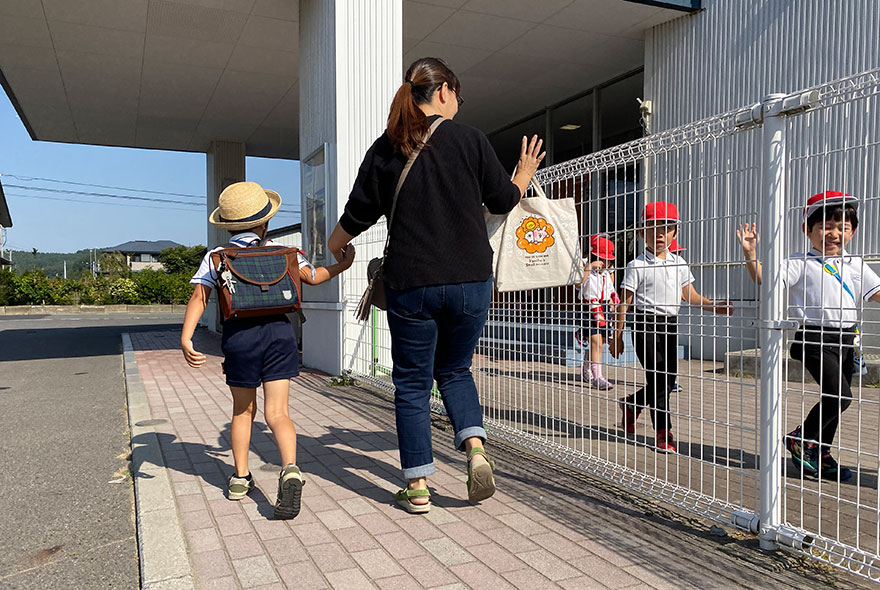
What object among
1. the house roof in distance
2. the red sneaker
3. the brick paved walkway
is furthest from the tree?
the red sneaker

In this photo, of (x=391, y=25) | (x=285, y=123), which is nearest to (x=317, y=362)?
(x=391, y=25)

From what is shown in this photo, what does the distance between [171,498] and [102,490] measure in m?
0.72

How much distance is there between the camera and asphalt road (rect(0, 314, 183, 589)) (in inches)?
105

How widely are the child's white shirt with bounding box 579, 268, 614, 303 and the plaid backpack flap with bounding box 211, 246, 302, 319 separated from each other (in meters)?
1.53

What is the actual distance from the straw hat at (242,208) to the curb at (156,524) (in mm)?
1415

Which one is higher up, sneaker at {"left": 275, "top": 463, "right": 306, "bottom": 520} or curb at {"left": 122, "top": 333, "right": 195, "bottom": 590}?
sneaker at {"left": 275, "top": 463, "right": 306, "bottom": 520}

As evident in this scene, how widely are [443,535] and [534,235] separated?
155cm

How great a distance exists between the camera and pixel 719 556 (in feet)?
8.36

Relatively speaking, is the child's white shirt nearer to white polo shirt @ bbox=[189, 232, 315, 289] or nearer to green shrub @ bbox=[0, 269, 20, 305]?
white polo shirt @ bbox=[189, 232, 315, 289]

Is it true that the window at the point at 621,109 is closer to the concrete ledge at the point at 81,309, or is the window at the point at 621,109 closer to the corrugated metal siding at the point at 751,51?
the corrugated metal siding at the point at 751,51

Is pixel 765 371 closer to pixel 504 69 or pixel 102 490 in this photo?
pixel 102 490

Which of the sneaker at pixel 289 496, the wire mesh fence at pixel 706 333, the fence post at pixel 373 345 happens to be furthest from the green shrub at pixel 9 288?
the sneaker at pixel 289 496

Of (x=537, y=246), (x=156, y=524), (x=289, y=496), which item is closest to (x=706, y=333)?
(x=537, y=246)

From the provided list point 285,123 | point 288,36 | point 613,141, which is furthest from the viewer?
point 613,141
